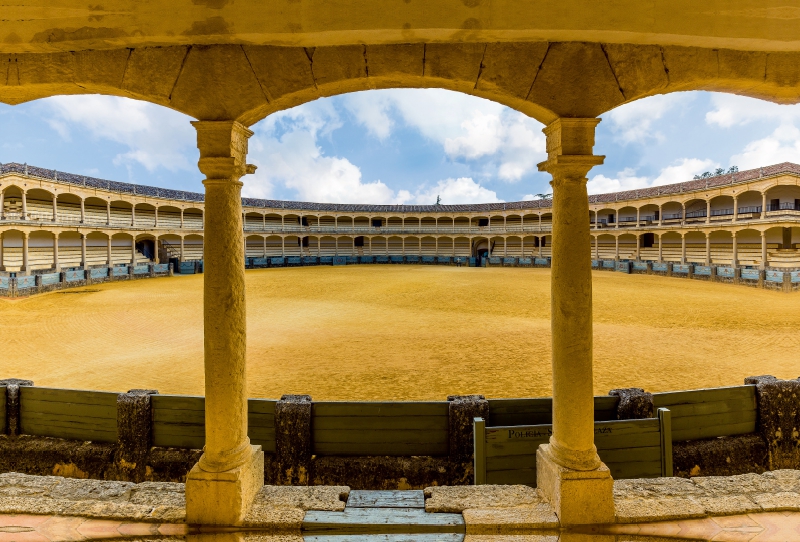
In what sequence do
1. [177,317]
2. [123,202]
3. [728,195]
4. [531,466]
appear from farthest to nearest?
[123,202], [728,195], [177,317], [531,466]

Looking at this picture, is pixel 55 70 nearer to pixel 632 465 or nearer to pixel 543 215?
pixel 632 465

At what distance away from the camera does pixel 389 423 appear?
144 inches

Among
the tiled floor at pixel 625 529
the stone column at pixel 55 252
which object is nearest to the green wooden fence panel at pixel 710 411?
the tiled floor at pixel 625 529

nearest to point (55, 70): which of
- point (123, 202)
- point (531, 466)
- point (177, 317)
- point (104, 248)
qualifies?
point (531, 466)

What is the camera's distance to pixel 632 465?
11.0 ft

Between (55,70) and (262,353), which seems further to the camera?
(262,353)

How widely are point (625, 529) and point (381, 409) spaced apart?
2106mm

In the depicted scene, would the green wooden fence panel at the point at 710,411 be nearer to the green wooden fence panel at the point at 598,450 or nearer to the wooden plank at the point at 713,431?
the wooden plank at the point at 713,431

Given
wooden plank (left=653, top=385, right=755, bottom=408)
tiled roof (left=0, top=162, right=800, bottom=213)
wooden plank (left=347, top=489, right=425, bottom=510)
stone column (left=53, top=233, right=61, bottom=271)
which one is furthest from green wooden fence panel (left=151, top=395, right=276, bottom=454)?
tiled roof (left=0, top=162, right=800, bottom=213)

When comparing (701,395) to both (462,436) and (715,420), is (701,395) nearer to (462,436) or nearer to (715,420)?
(715,420)

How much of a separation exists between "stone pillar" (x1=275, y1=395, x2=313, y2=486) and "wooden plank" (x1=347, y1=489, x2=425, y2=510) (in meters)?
0.96

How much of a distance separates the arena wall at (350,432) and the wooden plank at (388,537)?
1146 millimetres

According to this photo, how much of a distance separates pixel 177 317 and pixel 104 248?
21411 millimetres

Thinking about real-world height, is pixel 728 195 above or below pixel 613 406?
above
